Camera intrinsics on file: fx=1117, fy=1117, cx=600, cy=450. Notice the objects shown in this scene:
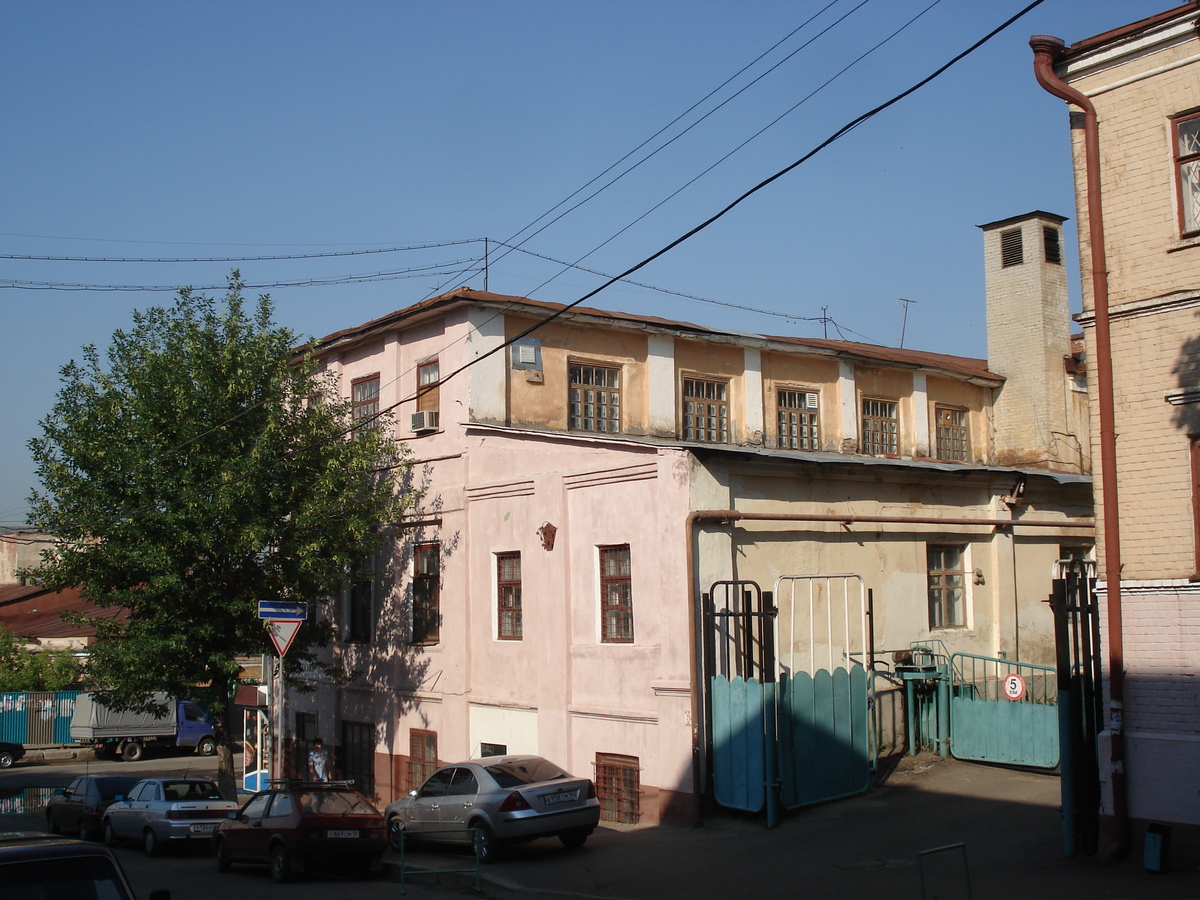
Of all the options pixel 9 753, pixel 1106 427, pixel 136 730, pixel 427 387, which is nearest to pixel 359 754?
pixel 427 387

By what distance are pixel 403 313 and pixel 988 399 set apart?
16177 millimetres

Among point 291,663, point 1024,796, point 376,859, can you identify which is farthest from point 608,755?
point 291,663

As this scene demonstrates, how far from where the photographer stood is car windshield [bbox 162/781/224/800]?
62.0ft

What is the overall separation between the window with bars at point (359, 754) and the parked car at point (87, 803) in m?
4.58

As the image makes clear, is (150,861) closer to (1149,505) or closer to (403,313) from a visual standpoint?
(403,313)

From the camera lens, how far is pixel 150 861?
58.6 ft

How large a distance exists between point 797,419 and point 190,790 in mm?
15530

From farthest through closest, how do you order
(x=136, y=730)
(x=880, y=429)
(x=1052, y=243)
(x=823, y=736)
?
(x=136, y=730) < (x=880, y=429) < (x=1052, y=243) < (x=823, y=736)

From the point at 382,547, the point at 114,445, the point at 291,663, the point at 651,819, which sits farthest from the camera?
the point at 382,547

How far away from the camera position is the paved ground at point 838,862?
11250 mm

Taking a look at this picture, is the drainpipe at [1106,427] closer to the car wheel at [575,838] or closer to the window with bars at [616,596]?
the car wheel at [575,838]

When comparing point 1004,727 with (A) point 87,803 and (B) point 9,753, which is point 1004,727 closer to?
(A) point 87,803

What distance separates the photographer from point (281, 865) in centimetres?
1495

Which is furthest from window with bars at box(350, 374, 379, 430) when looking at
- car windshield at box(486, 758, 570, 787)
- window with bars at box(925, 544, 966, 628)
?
window with bars at box(925, 544, 966, 628)
